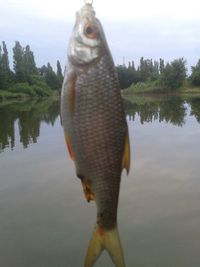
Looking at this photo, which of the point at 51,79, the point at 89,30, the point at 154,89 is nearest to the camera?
the point at 89,30

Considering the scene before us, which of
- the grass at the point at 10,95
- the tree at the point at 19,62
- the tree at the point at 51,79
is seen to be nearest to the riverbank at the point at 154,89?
the grass at the point at 10,95

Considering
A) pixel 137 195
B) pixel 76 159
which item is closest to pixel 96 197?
pixel 76 159

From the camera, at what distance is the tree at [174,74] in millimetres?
79688

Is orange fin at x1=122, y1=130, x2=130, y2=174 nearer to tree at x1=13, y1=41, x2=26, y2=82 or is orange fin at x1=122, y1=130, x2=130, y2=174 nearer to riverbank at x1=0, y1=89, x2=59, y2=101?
riverbank at x1=0, y1=89, x2=59, y2=101

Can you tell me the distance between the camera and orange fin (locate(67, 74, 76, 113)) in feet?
6.52

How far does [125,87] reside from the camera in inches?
3501

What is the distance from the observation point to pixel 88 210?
399 inches

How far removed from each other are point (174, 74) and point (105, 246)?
80265mm

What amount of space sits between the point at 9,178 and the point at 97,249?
12.2m

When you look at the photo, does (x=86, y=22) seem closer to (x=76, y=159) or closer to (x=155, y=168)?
(x=76, y=159)

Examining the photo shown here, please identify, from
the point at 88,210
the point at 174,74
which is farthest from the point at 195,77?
the point at 88,210

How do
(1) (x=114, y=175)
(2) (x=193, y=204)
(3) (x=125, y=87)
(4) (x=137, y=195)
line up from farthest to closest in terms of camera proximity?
(3) (x=125, y=87)
(4) (x=137, y=195)
(2) (x=193, y=204)
(1) (x=114, y=175)

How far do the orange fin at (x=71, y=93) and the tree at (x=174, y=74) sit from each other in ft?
258

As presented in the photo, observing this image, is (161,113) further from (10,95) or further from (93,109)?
(10,95)
